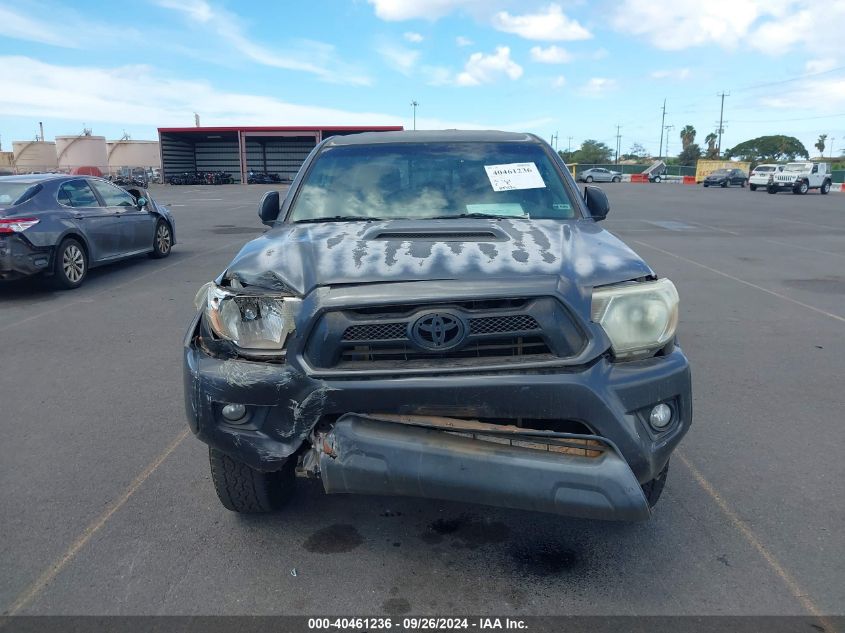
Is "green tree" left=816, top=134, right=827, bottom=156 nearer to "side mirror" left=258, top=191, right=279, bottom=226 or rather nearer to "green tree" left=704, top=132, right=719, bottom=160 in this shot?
"green tree" left=704, top=132, right=719, bottom=160

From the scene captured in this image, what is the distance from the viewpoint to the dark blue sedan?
8.09 meters

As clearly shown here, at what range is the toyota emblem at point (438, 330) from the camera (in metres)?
2.47

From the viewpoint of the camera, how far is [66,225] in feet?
28.4

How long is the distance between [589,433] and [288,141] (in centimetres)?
5901

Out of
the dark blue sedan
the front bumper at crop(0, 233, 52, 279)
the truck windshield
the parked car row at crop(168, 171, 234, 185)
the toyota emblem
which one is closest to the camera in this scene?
the toyota emblem

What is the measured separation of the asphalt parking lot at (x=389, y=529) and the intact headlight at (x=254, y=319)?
0.97 m

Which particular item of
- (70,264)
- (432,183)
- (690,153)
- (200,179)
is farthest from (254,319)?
(690,153)

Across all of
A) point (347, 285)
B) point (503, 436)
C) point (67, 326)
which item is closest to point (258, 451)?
point (347, 285)

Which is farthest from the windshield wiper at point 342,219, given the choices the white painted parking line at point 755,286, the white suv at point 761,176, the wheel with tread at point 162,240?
the white suv at point 761,176

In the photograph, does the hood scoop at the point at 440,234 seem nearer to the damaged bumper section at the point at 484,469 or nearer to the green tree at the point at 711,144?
the damaged bumper section at the point at 484,469

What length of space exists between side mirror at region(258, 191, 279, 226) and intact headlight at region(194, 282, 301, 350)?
5.00 ft

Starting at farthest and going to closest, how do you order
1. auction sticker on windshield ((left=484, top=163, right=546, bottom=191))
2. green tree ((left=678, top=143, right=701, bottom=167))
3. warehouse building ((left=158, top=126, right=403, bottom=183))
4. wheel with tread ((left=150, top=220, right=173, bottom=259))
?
green tree ((left=678, top=143, right=701, bottom=167)) → warehouse building ((left=158, top=126, right=403, bottom=183)) → wheel with tread ((left=150, top=220, right=173, bottom=259)) → auction sticker on windshield ((left=484, top=163, right=546, bottom=191))

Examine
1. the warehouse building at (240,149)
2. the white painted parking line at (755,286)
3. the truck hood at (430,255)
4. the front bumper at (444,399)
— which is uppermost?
the warehouse building at (240,149)

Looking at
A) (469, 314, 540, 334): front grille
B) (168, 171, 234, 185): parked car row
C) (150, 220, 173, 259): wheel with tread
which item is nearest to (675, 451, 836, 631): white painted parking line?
(469, 314, 540, 334): front grille
